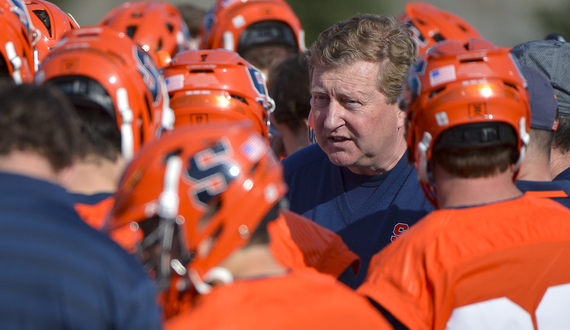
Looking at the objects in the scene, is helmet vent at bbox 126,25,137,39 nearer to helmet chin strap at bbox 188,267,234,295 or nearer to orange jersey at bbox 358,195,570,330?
orange jersey at bbox 358,195,570,330

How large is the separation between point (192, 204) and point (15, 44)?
73.7 inches

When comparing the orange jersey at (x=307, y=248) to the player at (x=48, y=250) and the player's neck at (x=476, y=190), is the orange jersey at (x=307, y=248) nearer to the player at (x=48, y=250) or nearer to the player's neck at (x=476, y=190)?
the player's neck at (x=476, y=190)

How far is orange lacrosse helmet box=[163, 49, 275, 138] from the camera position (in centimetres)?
341


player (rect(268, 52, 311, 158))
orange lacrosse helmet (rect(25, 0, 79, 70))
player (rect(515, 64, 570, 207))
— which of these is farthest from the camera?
player (rect(268, 52, 311, 158))

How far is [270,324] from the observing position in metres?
1.77

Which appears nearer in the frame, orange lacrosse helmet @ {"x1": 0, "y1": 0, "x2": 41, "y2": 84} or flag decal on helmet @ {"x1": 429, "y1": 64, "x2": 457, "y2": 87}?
flag decal on helmet @ {"x1": 429, "y1": 64, "x2": 457, "y2": 87}

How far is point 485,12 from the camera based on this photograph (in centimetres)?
1688

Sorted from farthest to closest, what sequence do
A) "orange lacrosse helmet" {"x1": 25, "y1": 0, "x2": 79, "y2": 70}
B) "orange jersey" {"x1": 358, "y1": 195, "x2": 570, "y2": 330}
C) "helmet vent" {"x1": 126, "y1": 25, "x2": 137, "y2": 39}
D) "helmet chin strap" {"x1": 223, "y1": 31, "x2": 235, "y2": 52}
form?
"helmet vent" {"x1": 126, "y1": 25, "x2": 137, "y2": 39} < "helmet chin strap" {"x1": 223, "y1": 31, "x2": 235, "y2": 52} < "orange lacrosse helmet" {"x1": 25, "y1": 0, "x2": 79, "y2": 70} < "orange jersey" {"x1": 358, "y1": 195, "x2": 570, "y2": 330}

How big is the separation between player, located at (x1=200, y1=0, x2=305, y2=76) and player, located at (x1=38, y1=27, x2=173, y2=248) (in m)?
3.27

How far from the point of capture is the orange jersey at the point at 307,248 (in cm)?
261

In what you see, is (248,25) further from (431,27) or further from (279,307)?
(279,307)

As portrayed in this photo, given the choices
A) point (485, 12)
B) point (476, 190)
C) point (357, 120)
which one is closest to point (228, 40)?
point (357, 120)

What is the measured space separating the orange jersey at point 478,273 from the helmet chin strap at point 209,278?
0.63 meters

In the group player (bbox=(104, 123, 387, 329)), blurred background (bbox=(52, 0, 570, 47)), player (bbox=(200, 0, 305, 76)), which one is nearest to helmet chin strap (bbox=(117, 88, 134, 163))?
player (bbox=(104, 123, 387, 329))
